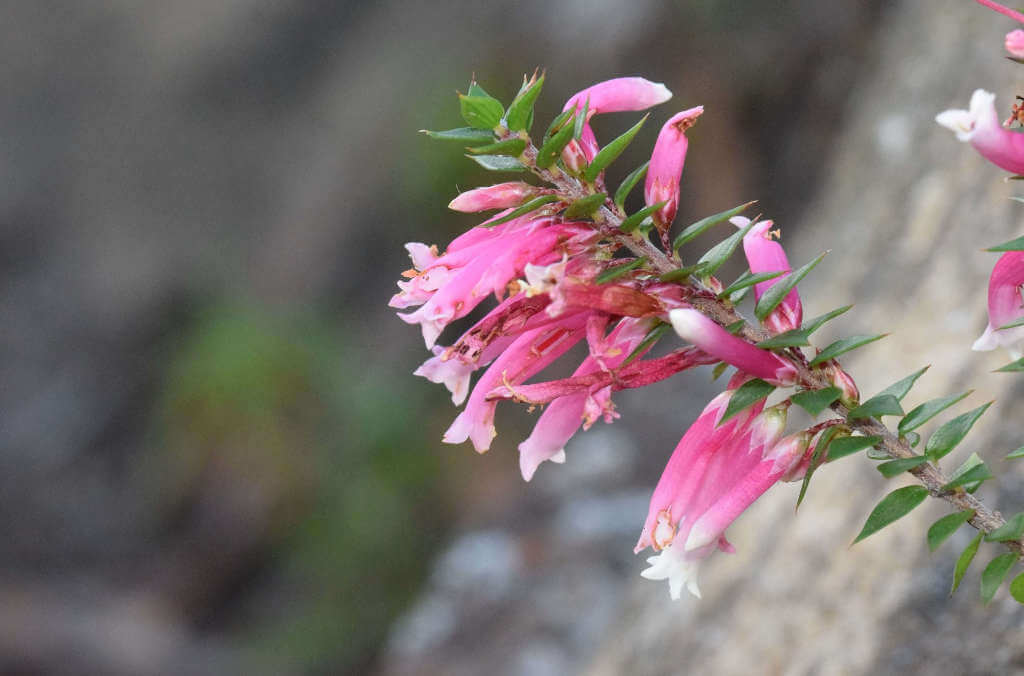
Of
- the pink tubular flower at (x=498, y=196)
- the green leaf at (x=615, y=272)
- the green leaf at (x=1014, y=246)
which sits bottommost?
the green leaf at (x=1014, y=246)

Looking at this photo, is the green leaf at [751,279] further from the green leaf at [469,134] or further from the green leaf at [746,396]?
the green leaf at [469,134]

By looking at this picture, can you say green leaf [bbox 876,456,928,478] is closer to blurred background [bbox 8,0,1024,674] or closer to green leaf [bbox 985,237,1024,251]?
green leaf [bbox 985,237,1024,251]

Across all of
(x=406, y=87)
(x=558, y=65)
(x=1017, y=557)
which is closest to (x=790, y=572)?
(x=1017, y=557)

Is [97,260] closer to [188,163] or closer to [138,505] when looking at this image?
[188,163]

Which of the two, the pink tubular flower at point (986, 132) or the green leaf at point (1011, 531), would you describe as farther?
the green leaf at point (1011, 531)

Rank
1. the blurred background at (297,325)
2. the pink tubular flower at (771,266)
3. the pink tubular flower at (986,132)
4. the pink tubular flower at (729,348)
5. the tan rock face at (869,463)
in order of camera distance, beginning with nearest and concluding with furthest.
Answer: the pink tubular flower at (986,132) < the pink tubular flower at (729,348) < the pink tubular flower at (771,266) < the tan rock face at (869,463) < the blurred background at (297,325)

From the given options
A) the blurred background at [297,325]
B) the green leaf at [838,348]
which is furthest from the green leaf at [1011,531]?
the blurred background at [297,325]

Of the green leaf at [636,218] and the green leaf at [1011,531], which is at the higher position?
the green leaf at [636,218]

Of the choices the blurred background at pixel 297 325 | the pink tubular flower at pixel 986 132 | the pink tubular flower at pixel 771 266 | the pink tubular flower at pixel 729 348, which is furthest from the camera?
the blurred background at pixel 297 325
